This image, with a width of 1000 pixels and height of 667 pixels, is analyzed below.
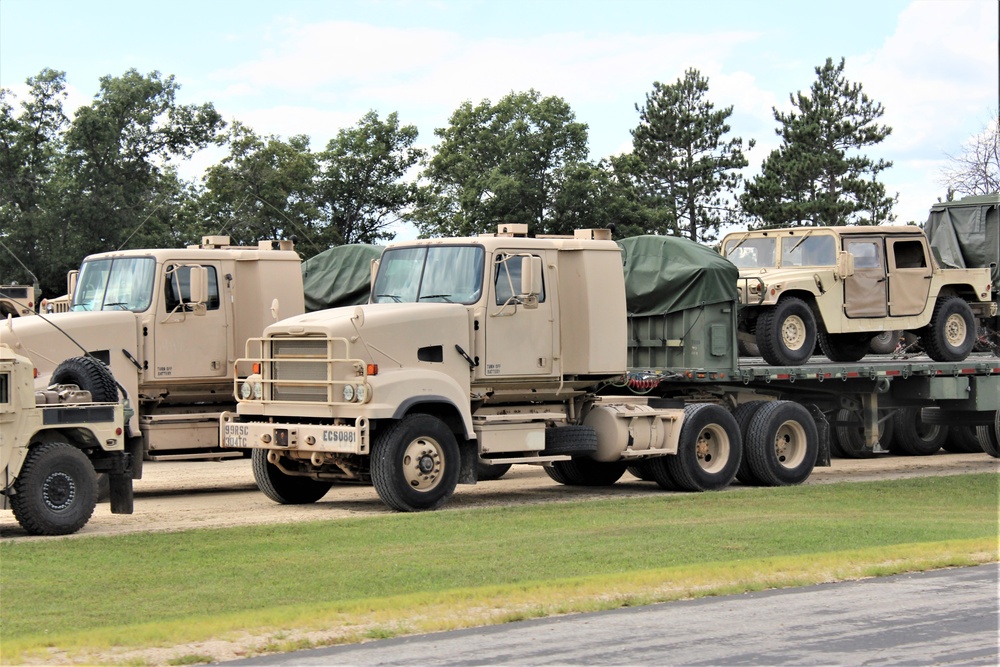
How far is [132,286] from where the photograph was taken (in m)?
18.3

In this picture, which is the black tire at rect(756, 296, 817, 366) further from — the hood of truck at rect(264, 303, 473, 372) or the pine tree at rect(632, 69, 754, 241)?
Result: the pine tree at rect(632, 69, 754, 241)

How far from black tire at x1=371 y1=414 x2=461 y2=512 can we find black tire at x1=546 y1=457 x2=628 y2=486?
3604 millimetres

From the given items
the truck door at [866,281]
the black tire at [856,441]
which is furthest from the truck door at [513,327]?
the black tire at [856,441]

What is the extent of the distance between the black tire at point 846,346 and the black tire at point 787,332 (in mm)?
1484

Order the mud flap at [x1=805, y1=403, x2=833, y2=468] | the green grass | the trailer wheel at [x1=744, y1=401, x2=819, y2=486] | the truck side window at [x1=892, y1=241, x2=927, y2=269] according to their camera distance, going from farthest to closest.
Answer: the truck side window at [x1=892, y1=241, x2=927, y2=269] < the mud flap at [x1=805, y1=403, x2=833, y2=468] < the trailer wheel at [x1=744, y1=401, x2=819, y2=486] < the green grass

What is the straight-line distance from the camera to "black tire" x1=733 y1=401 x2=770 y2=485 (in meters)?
18.7

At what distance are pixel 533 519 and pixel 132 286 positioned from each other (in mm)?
6502

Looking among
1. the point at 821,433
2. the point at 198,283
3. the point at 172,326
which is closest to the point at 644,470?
the point at 821,433

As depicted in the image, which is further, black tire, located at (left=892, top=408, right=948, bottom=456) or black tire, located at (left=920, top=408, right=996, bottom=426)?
black tire, located at (left=892, top=408, right=948, bottom=456)

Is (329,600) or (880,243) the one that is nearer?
(329,600)

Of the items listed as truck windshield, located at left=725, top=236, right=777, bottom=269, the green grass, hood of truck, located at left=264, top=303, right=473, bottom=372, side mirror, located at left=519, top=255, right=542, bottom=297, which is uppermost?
truck windshield, located at left=725, top=236, right=777, bottom=269

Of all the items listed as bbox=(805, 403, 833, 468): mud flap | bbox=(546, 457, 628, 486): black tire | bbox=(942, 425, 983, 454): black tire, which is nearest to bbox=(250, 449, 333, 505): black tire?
bbox=(546, 457, 628, 486): black tire

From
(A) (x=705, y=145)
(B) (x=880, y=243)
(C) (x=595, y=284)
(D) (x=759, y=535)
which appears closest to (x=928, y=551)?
(D) (x=759, y=535)

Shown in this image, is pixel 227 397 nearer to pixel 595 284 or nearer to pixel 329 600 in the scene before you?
pixel 595 284
